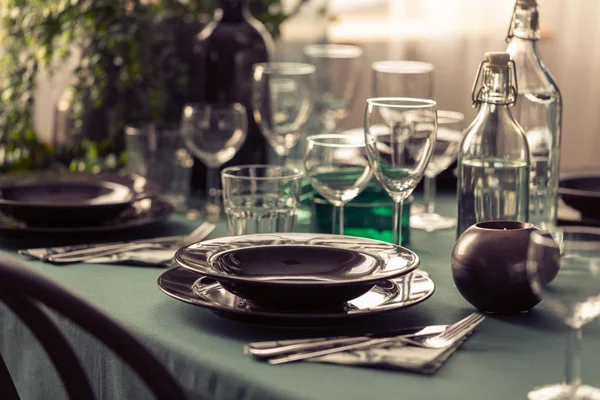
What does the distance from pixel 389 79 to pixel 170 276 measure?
0.70 metres

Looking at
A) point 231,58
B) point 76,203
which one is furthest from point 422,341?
point 231,58

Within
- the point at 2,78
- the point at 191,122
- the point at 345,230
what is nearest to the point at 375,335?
the point at 345,230

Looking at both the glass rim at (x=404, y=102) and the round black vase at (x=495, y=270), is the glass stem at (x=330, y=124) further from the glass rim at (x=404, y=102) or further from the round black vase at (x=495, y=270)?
the round black vase at (x=495, y=270)

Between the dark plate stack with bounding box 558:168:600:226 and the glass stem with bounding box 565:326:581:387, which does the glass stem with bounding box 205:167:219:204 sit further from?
the glass stem with bounding box 565:326:581:387

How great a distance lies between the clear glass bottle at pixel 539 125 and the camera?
4.08ft

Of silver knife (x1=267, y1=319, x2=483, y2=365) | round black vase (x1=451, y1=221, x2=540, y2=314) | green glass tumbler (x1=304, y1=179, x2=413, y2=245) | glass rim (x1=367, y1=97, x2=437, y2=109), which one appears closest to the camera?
silver knife (x1=267, y1=319, x2=483, y2=365)

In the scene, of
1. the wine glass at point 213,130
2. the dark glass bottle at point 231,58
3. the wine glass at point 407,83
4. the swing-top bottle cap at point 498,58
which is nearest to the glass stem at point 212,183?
the wine glass at point 213,130

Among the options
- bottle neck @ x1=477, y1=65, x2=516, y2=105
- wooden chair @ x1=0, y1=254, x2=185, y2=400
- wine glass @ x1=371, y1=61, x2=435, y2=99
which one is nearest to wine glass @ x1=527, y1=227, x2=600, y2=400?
wooden chair @ x1=0, y1=254, x2=185, y2=400

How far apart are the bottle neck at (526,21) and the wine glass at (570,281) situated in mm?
543

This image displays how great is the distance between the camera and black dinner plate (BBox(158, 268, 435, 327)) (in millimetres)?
882

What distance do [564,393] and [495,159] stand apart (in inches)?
19.0

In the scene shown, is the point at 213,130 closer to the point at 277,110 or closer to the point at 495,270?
the point at 277,110

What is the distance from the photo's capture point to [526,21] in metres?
1.21

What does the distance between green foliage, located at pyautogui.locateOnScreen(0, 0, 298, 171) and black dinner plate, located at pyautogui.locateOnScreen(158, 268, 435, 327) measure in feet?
2.80
